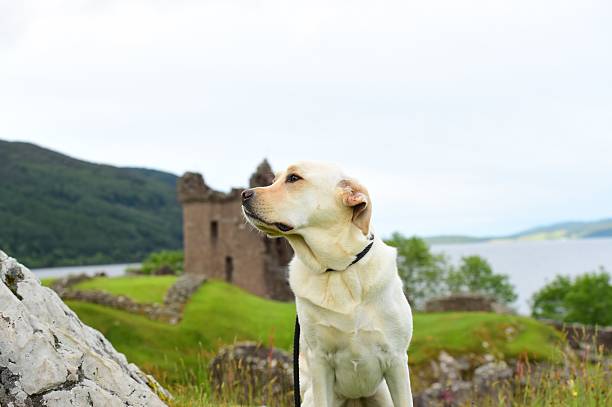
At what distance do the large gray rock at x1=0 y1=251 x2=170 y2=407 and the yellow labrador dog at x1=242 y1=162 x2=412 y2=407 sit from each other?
1.32 m

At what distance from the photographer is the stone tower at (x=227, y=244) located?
39.7 meters

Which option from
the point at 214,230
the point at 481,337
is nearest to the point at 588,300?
the point at 481,337

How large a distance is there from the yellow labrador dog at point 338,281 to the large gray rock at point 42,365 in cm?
132

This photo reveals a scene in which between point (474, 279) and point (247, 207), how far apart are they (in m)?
55.5

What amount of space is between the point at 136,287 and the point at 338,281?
91.3 feet

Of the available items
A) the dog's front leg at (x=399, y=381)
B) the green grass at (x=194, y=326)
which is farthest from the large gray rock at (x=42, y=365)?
the green grass at (x=194, y=326)

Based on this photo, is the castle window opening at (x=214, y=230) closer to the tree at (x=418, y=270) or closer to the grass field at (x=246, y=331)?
the grass field at (x=246, y=331)

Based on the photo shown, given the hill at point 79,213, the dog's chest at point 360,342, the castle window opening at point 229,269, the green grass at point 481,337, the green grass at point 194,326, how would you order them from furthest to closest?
the hill at point 79,213 → the castle window opening at point 229,269 → the green grass at point 481,337 → the green grass at point 194,326 → the dog's chest at point 360,342

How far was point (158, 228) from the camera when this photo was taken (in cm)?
11481

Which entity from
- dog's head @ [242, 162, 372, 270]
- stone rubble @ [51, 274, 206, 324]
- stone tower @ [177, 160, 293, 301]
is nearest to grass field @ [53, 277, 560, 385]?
stone rubble @ [51, 274, 206, 324]

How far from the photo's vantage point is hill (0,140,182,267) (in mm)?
93125

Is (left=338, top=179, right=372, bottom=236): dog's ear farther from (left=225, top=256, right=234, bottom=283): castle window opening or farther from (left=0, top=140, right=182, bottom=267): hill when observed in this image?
(left=0, top=140, right=182, bottom=267): hill

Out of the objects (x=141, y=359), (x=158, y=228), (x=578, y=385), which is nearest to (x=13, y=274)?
(x=578, y=385)

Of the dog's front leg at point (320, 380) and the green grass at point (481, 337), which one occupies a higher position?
the dog's front leg at point (320, 380)
